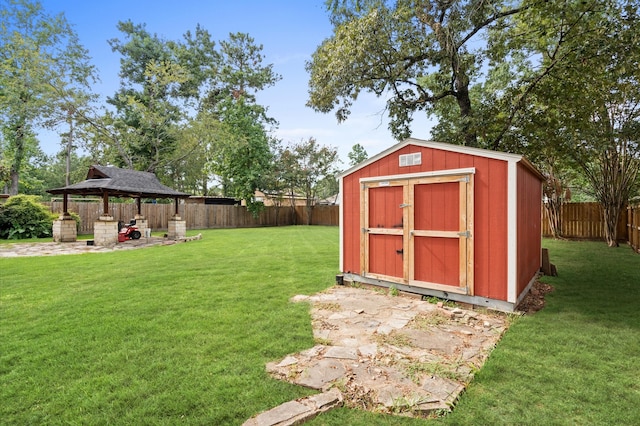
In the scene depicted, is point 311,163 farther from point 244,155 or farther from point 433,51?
point 433,51

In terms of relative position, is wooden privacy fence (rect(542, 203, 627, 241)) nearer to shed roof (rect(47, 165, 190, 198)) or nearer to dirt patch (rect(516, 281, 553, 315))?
dirt patch (rect(516, 281, 553, 315))

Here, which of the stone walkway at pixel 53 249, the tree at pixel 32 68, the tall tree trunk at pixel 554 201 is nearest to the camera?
the stone walkway at pixel 53 249

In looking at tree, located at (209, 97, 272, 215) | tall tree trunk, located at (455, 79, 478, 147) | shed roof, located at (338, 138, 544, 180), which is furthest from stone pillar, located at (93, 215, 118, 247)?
tall tree trunk, located at (455, 79, 478, 147)

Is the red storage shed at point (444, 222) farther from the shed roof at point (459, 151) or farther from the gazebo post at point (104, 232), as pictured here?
the gazebo post at point (104, 232)

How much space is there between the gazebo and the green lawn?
5.41 metres

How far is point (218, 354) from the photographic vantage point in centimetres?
279

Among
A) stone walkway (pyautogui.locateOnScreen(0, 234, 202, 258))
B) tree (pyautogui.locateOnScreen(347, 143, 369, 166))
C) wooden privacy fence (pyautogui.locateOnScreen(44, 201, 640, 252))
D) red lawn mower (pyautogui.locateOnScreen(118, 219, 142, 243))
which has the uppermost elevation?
tree (pyautogui.locateOnScreen(347, 143, 369, 166))

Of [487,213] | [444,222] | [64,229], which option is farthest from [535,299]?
[64,229]

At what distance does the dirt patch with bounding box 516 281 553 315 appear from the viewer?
13.6ft

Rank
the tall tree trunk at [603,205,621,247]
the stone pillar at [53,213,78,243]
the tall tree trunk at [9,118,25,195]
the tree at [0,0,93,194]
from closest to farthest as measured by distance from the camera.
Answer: the tall tree trunk at [603,205,621,247] → the stone pillar at [53,213,78,243] → the tree at [0,0,93,194] → the tall tree trunk at [9,118,25,195]

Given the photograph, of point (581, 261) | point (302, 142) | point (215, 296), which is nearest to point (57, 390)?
point (215, 296)

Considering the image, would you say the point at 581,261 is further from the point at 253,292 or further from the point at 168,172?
the point at 168,172

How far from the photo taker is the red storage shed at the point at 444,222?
12.9 feet

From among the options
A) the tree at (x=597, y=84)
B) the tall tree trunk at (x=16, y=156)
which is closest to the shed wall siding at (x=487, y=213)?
the tree at (x=597, y=84)
